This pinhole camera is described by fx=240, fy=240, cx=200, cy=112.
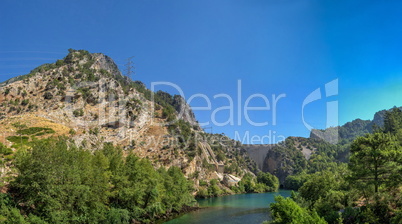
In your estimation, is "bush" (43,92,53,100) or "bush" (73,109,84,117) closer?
"bush" (73,109,84,117)

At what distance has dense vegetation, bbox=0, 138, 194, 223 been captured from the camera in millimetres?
27250

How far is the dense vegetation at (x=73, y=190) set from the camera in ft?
89.4

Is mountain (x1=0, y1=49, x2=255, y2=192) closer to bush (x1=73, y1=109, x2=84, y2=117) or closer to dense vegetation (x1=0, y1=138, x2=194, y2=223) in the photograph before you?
bush (x1=73, y1=109, x2=84, y2=117)

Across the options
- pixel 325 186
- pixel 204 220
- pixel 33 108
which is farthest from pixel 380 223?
pixel 33 108

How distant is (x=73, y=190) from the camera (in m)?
30.4

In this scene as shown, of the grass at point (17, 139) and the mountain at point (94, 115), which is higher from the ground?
the mountain at point (94, 115)

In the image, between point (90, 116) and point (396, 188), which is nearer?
point (396, 188)

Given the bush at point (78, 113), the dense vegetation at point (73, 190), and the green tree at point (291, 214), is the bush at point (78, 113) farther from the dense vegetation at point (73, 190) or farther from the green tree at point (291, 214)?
the green tree at point (291, 214)

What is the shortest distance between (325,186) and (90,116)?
9802cm

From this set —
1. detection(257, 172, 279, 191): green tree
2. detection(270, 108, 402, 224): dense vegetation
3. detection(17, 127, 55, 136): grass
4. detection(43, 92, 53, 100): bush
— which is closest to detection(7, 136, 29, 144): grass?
detection(17, 127, 55, 136): grass

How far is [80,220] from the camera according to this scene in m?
31.3

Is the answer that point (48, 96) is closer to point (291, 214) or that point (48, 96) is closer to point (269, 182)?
point (291, 214)

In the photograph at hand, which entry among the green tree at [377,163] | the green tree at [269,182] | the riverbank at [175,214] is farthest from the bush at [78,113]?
the green tree at [269,182]

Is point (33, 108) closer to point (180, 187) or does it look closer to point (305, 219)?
point (180, 187)
